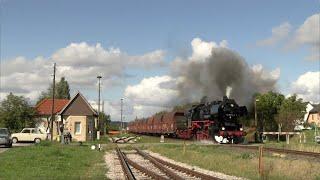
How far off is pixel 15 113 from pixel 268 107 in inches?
1479

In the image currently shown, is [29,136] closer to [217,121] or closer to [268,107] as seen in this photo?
[217,121]

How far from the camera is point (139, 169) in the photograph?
22.6 m

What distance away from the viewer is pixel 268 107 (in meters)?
77.9

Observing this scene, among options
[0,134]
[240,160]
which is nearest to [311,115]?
[0,134]

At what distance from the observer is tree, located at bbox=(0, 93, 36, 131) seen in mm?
67500

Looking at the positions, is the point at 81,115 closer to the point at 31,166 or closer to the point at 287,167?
the point at 31,166

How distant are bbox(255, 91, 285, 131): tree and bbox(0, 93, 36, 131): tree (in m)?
33.5

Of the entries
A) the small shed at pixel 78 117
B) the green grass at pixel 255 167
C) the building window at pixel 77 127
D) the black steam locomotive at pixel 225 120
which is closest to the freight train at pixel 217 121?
the black steam locomotive at pixel 225 120

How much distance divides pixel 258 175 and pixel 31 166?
1056 centimetres

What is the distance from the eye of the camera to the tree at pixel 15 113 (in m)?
67.5

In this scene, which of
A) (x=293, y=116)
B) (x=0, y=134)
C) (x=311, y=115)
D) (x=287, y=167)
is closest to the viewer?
(x=287, y=167)

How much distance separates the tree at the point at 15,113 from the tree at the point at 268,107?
33.5 m

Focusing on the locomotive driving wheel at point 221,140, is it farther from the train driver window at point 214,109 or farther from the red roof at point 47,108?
the red roof at point 47,108

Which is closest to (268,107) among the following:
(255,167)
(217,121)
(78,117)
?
(78,117)
